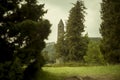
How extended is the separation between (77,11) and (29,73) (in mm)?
36025

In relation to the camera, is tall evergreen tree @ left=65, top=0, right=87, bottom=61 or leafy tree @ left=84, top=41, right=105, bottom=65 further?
leafy tree @ left=84, top=41, right=105, bottom=65

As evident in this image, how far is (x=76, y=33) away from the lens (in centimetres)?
5341

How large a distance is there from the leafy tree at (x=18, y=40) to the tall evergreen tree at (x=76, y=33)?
32886 mm

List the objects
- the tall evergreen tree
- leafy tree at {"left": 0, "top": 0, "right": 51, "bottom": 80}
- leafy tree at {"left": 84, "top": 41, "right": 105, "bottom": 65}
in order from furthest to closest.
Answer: leafy tree at {"left": 84, "top": 41, "right": 105, "bottom": 65}, the tall evergreen tree, leafy tree at {"left": 0, "top": 0, "right": 51, "bottom": 80}

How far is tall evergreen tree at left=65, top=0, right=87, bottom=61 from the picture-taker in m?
52.5

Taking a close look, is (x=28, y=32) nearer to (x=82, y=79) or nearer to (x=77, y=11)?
(x=82, y=79)

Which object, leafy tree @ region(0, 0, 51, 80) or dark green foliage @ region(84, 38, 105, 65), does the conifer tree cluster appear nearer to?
dark green foliage @ region(84, 38, 105, 65)

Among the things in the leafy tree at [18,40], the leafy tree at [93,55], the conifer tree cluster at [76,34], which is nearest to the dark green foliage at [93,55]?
the leafy tree at [93,55]

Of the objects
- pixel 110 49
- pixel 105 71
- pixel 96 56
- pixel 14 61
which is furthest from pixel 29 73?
pixel 96 56

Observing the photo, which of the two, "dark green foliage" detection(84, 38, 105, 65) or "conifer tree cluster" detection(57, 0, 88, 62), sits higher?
"conifer tree cluster" detection(57, 0, 88, 62)

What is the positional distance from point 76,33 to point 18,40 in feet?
118

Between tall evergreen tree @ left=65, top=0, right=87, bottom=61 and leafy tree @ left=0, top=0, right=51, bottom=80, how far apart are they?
32.9 meters

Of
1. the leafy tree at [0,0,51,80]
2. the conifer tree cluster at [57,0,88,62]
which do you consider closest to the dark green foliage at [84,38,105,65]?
the conifer tree cluster at [57,0,88,62]

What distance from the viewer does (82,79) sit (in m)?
22.4
